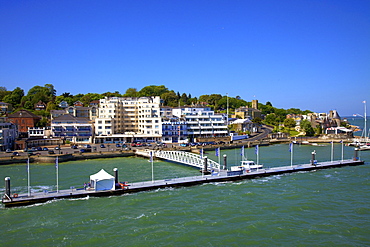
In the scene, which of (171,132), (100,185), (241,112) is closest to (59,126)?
(171,132)

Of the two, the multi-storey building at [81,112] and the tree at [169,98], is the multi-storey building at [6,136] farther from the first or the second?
the tree at [169,98]

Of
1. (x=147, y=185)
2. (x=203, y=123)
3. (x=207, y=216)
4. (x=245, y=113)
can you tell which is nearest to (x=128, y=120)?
(x=203, y=123)

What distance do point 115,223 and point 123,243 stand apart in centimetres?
353

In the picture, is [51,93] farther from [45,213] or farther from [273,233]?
[273,233]

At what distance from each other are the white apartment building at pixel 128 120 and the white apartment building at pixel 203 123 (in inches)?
352

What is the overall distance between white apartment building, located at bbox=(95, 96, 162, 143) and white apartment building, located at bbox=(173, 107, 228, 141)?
8.94 metres

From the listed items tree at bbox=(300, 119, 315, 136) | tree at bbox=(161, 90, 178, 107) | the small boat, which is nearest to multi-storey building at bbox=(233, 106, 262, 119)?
tree at bbox=(161, 90, 178, 107)

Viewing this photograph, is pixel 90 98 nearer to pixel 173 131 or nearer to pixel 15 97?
pixel 15 97

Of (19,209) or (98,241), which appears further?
(19,209)

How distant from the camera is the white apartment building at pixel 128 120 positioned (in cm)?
7969

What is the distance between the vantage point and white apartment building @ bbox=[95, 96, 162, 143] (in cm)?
7969

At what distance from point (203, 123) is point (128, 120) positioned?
Result: 21465mm

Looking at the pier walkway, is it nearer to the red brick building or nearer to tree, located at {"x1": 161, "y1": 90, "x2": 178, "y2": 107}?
the red brick building

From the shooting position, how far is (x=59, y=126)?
76688 mm
